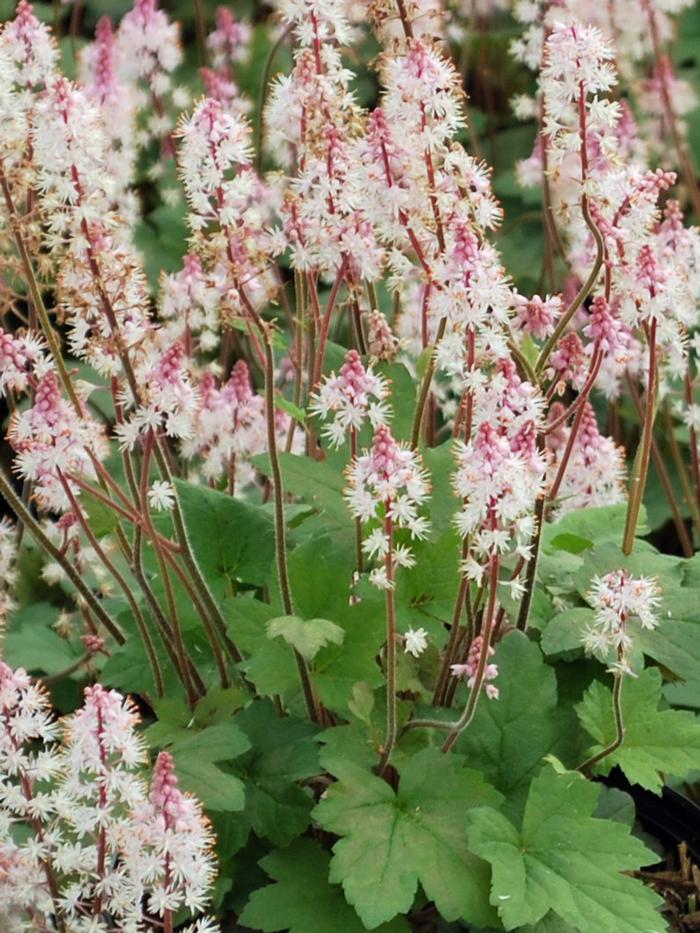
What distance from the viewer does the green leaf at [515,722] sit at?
1.82m

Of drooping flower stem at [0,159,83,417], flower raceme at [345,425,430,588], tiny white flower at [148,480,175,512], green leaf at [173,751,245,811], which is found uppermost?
drooping flower stem at [0,159,83,417]

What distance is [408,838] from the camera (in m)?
1.66

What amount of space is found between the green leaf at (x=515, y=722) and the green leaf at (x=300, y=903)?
231 mm

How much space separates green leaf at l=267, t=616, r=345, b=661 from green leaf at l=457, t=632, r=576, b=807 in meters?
0.27

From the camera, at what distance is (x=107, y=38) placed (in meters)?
2.50

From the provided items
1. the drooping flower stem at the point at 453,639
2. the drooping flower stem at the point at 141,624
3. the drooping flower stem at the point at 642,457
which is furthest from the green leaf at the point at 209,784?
the drooping flower stem at the point at 642,457

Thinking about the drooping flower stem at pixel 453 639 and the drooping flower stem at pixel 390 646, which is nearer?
the drooping flower stem at pixel 390 646

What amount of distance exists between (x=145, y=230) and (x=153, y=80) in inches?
44.4

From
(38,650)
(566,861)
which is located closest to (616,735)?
(566,861)

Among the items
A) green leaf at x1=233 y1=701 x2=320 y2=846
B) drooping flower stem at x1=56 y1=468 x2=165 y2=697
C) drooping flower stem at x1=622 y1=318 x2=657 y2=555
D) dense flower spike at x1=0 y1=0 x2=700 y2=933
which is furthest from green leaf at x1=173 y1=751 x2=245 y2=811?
drooping flower stem at x1=622 y1=318 x2=657 y2=555

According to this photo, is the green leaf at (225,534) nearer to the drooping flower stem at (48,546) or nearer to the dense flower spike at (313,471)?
the dense flower spike at (313,471)

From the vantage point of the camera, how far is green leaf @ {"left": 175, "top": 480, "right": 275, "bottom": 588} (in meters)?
1.96

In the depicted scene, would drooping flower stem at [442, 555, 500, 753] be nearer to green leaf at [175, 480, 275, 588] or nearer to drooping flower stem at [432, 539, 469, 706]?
drooping flower stem at [432, 539, 469, 706]

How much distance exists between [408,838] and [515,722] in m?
0.23
